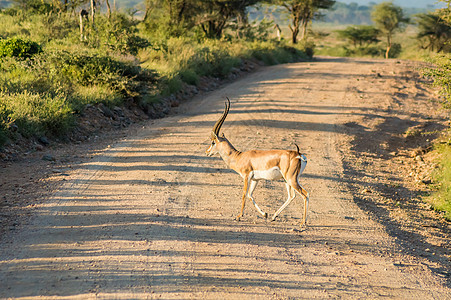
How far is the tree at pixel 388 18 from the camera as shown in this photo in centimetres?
4772

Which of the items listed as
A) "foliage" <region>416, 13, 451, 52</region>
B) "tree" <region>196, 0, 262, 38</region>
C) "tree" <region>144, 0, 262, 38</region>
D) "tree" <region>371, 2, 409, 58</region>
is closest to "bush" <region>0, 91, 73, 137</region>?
"tree" <region>144, 0, 262, 38</region>

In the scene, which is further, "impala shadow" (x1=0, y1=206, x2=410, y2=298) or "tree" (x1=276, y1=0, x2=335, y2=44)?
"tree" (x1=276, y1=0, x2=335, y2=44)

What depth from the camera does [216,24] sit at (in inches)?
1185

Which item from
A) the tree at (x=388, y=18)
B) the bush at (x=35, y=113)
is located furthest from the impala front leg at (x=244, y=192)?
the tree at (x=388, y=18)

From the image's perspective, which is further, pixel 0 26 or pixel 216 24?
pixel 216 24

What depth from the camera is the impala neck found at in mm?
6785

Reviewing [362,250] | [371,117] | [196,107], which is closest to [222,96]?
[196,107]

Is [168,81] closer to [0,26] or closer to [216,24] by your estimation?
[0,26]

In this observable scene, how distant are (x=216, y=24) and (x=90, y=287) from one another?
2733 centimetres

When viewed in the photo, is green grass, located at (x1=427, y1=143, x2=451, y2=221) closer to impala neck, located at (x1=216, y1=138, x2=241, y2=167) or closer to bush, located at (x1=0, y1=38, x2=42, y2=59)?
impala neck, located at (x1=216, y1=138, x2=241, y2=167)

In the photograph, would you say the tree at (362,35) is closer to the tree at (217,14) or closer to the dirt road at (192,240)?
the tree at (217,14)

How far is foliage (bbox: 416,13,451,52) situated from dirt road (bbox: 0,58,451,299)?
126 feet

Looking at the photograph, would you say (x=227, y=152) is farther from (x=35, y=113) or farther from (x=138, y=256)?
(x=35, y=113)

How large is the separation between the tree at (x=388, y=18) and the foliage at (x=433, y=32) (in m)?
3.37
